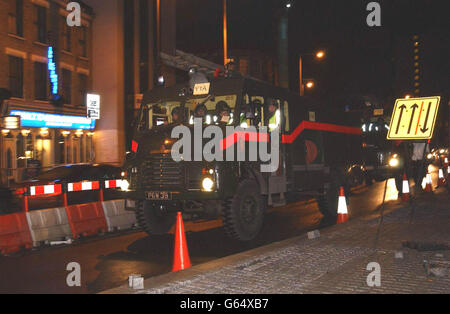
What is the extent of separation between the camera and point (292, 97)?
11219 mm

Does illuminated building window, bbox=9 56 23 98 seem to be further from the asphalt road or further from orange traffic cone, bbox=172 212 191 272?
orange traffic cone, bbox=172 212 191 272

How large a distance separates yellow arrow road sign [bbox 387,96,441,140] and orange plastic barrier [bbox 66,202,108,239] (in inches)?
242

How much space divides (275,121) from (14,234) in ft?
18.0

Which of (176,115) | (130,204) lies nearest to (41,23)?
(176,115)

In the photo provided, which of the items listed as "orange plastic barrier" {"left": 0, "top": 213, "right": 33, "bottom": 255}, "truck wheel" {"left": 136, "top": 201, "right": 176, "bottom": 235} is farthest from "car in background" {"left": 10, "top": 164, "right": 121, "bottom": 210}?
"orange plastic barrier" {"left": 0, "top": 213, "right": 33, "bottom": 255}

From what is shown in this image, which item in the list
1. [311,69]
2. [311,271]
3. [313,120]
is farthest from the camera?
[311,69]

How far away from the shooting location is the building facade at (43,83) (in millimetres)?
23859

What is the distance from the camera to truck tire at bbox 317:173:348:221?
41.1ft

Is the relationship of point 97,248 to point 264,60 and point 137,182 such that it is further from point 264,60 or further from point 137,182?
point 264,60

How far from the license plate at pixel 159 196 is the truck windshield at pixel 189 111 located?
59.7 inches

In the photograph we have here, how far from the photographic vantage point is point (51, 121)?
86.8 feet

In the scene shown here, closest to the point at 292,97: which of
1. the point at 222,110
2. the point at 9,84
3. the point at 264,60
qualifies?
the point at 222,110

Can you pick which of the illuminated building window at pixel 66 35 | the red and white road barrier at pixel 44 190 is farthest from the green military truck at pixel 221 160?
the illuminated building window at pixel 66 35
